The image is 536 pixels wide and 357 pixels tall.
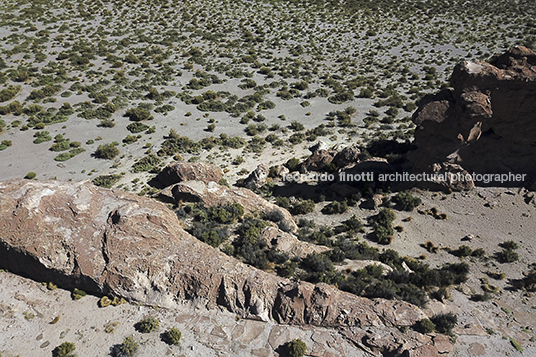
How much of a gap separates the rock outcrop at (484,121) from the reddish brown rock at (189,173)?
68.4 feet

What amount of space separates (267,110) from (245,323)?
127 ft

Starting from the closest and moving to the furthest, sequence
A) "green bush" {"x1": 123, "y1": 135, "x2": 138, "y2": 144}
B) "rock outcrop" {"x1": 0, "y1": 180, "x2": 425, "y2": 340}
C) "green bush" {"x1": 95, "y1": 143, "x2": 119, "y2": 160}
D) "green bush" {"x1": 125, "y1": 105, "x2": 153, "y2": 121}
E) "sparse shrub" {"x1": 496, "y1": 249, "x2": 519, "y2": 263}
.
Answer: "rock outcrop" {"x1": 0, "y1": 180, "x2": 425, "y2": 340} → "sparse shrub" {"x1": 496, "y1": 249, "x2": 519, "y2": 263} → "green bush" {"x1": 95, "y1": 143, "x2": 119, "y2": 160} → "green bush" {"x1": 123, "y1": 135, "x2": 138, "y2": 144} → "green bush" {"x1": 125, "y1": 105, "x2": 153, "y2": 121}

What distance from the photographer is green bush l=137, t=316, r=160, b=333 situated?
17938mm

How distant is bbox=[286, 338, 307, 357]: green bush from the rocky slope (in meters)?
1.34

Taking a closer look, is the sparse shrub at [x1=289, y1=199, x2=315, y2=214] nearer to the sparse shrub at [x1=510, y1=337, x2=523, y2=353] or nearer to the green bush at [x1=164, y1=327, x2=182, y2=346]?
the green bush at [x1=164, y1=327, x2=182, y2=346]

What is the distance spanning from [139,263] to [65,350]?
557 centimetres

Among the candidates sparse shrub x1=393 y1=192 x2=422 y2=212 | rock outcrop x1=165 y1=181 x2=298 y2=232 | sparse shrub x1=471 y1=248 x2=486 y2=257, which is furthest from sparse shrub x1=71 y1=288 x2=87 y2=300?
sparse shrub x1=471 y1=248 x2=486 y2=257

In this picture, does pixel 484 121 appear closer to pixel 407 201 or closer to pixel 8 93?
pixel 407 201

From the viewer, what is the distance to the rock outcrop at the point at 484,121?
27.3 meters

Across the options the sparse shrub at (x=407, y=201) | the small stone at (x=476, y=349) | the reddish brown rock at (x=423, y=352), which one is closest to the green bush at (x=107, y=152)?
the sparse shrub at (x=407, y=201)

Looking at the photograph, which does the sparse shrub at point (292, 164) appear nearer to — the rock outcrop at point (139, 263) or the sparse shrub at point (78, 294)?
the rock outcrop at point (139, 263)

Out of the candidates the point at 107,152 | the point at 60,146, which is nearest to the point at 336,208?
the point at 107,152

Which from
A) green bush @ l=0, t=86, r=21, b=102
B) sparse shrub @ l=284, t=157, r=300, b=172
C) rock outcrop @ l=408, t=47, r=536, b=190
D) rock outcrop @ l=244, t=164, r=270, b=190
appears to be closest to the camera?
rock outcrop @ l=408, t=47, r=536, b=190

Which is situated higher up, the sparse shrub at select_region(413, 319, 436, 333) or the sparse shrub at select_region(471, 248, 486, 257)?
the sparse shrub at select_region(413, 319, 436, 333)
